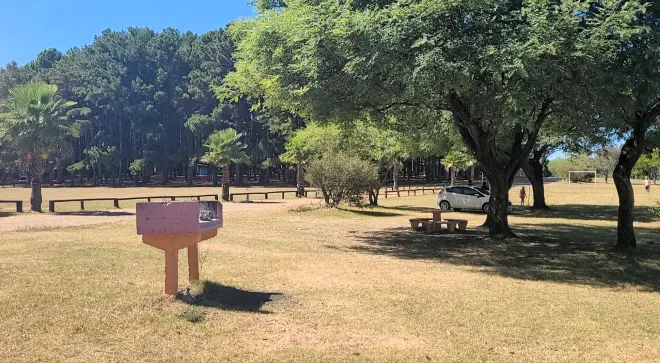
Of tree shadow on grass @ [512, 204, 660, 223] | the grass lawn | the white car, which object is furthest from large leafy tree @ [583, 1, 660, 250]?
the white car

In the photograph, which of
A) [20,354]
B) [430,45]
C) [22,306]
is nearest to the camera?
[20,354]

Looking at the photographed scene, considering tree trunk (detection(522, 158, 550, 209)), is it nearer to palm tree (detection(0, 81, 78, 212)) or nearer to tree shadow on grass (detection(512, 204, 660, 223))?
tree shadow on grass (detection(512, 204, 660, 223))

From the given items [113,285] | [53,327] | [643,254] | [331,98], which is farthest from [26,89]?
[643,254]

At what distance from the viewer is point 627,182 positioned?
1309cm

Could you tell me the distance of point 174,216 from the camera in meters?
6.79

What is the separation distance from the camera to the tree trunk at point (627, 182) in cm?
1316

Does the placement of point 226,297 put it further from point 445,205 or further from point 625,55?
point 445,205

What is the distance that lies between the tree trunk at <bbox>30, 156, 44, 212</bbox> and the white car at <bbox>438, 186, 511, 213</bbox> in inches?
835

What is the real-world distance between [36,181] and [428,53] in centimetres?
2476

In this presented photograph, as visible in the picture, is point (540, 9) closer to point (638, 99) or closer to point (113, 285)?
point (638, 99)

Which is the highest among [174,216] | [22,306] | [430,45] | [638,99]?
[430,45]

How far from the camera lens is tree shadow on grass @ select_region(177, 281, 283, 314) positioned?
22.5 feet

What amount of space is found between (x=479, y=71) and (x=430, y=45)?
118 centimetres

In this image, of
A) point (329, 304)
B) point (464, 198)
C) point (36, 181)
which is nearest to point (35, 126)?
point (36, 181)
